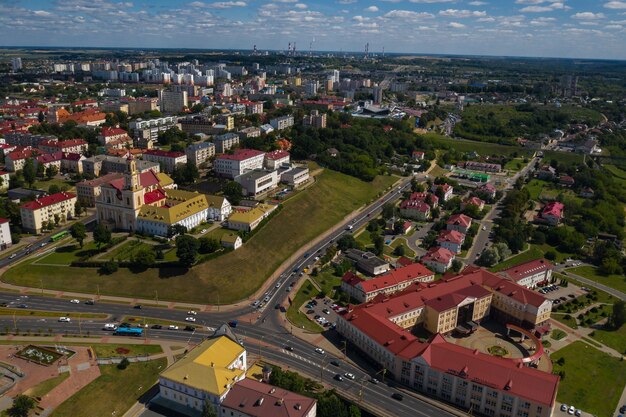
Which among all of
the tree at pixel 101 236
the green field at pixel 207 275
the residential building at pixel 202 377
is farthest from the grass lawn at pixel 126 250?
the residential building at pixel 202 377

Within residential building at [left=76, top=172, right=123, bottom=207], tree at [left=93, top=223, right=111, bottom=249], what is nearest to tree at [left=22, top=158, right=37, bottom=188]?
residential building at [left=76, top=172, right=123, bottom=207]

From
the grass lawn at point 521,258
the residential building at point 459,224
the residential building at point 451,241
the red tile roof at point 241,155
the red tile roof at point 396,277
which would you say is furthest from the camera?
the red tile roof at point 241,155

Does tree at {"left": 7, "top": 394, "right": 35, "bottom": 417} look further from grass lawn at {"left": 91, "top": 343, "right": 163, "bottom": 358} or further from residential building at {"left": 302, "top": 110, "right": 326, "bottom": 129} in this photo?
residential building at {"left": 302, "top": 110, "right": 326, "bottom": 129}

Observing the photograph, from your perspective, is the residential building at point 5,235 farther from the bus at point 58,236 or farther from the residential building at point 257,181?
the residential building at point 257,181

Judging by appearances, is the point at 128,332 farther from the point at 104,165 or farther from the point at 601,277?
the point at 601,277

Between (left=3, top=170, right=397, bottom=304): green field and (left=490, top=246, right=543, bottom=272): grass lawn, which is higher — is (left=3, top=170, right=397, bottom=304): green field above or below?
above

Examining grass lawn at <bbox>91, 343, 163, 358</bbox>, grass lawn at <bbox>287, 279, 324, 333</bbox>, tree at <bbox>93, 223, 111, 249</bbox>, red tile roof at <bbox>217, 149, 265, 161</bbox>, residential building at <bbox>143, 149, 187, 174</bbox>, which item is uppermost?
red tile roof at <bbox>217, 149, 265, 161</bbox>

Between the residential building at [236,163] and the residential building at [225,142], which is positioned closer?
the residential building at [236,163]
